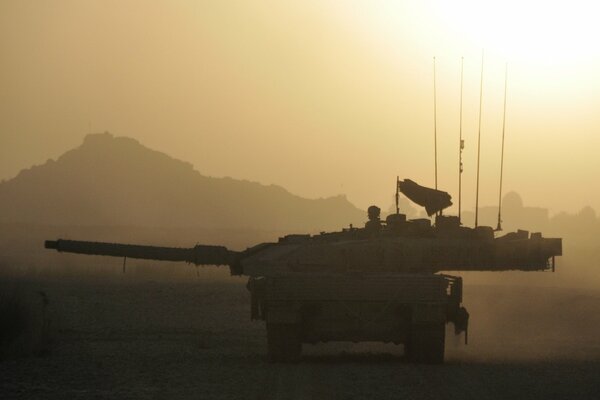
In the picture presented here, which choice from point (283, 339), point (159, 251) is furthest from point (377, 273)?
point (159, 251)

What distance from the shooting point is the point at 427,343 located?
82.0 feet

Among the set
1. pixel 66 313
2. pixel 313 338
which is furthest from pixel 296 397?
pixel 66 313

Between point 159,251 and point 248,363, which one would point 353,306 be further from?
point 159,251

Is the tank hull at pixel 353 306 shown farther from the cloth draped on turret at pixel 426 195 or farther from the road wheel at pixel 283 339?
the cloth draped on turret at pixel 426 195

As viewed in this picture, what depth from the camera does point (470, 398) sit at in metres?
19.6

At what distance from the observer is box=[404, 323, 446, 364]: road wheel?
25.0m

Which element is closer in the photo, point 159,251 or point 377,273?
point 377,273

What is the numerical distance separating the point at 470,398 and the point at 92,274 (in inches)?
2372

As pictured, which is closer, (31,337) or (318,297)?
(318,297)

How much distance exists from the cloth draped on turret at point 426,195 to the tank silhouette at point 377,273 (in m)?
0.02

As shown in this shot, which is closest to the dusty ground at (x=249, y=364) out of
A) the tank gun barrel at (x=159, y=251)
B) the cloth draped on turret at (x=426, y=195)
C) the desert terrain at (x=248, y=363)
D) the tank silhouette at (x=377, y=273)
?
the desert terrain at (x=248, y=363)

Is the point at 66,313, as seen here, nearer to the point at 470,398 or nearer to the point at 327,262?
the point at 327,262

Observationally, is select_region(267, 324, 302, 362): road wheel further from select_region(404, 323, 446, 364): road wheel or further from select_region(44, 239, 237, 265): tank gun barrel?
select_region(44, 239, 237, 265): tank gun barrel

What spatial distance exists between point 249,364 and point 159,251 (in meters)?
5.77
